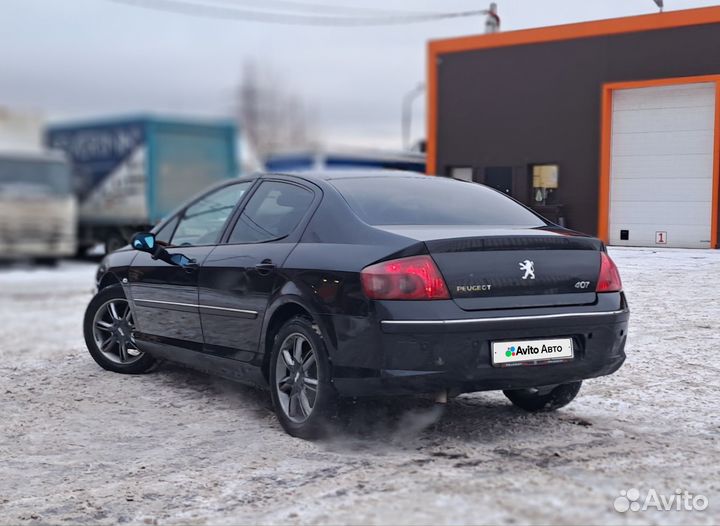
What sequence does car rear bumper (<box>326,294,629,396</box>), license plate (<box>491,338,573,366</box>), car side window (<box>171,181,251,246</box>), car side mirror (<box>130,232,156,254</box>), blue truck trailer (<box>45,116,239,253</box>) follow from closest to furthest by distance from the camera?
1. car rear bumper (<box>326,294,629,396</box>)
2. license plate (<box>491,338,573,366</box>)
3. car side window (<box>171,181,251,246</box>)
4. car side mirror (<box>130,232,156,254</box>)
5. blue truck trailer (<box>45,116,239,253</box>)

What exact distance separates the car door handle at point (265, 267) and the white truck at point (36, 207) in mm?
15924

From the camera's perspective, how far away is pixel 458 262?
473cm

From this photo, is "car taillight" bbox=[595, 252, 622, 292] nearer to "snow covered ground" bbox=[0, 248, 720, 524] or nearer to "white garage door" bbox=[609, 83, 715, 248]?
"snow covered ground" bbox=[0, 248, 720, 524]

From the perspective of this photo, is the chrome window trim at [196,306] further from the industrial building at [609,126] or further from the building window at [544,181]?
the building window at [544,181]

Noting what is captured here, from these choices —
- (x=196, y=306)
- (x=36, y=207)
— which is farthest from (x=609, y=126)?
(x=36, y=207)

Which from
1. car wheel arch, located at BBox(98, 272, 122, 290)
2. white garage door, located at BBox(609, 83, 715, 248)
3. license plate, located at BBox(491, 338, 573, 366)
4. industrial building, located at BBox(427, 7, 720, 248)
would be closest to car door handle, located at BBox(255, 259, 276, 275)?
license plate, located at BBox(491, 338, 573, 366)

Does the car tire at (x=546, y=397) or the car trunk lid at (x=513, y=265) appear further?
the car tire at (x=546, y=397)

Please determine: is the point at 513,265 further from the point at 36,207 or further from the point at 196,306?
the point at 36,207

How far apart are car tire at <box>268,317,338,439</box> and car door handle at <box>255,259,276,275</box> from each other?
36 centimetres

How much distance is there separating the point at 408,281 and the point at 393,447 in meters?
0.97

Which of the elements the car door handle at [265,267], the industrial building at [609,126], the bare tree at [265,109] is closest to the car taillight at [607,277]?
the industrial building at [609,126]

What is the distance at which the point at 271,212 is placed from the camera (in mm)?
5855

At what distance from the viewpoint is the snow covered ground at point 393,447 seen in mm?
4059

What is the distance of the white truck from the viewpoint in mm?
20125
